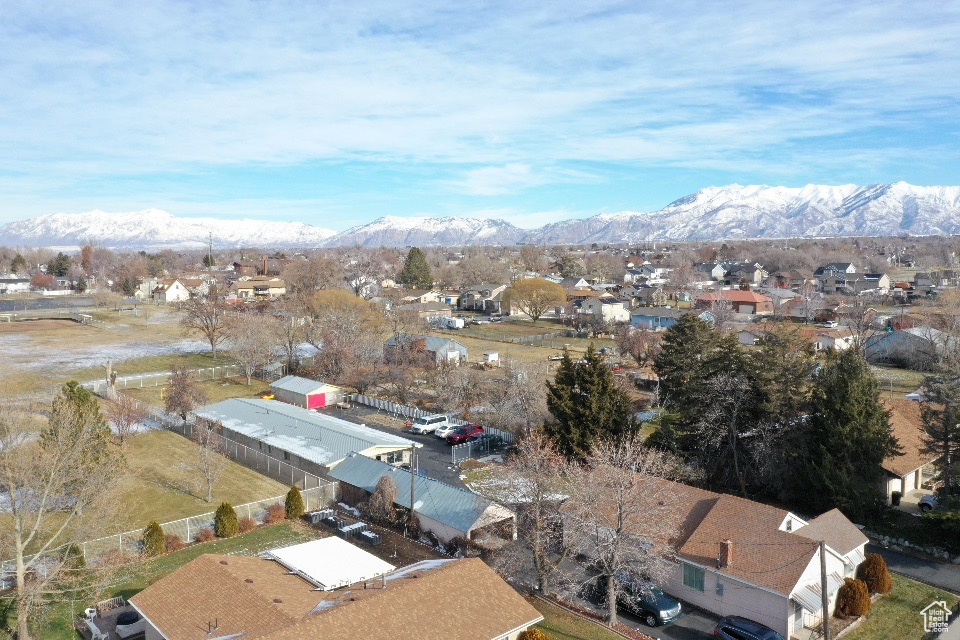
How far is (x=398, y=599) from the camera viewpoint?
17.1 metres

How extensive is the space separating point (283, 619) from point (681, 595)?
12878 millimetres

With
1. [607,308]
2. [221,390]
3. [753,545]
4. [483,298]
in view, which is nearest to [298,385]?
[221,390]

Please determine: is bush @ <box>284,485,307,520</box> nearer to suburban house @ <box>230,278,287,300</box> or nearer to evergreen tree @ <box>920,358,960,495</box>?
evergreen tree @ <box>920,358,960,495</box>

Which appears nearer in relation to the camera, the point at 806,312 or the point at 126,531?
→ the point at 126,531

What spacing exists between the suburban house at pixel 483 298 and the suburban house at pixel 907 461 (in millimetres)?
66580

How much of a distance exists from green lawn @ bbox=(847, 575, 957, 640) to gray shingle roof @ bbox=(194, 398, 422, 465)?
1831 centimetres

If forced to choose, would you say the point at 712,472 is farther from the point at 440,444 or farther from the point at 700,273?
the point at 700,273

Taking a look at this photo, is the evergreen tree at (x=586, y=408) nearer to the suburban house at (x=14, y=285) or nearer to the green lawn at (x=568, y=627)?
the green lawn at (x=568, y=627)

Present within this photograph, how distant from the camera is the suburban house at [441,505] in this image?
1010 inches

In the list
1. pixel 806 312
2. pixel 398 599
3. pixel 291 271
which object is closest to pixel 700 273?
pixel 806 312

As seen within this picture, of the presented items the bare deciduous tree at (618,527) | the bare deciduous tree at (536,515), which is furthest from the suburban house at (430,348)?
the bare deciduous tree at (618,527)

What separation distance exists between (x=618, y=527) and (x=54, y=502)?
839 inches

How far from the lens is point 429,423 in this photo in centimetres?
4172

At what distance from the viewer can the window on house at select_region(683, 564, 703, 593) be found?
72.2 ft
